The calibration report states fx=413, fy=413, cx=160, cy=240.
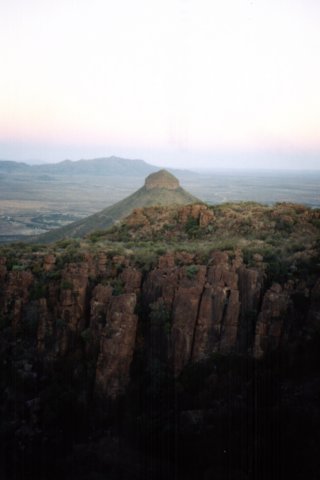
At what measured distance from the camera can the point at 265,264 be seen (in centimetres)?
1606

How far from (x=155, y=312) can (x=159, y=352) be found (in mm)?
1399

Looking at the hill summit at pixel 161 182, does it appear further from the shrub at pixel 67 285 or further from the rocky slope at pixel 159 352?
the shrub at pixel 67 285

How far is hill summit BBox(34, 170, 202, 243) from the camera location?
216ft

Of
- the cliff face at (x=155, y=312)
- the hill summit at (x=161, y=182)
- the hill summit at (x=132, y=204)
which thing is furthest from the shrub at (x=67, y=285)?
the hill summit at (x=161, y=182)

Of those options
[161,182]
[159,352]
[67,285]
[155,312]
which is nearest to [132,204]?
[161,182]

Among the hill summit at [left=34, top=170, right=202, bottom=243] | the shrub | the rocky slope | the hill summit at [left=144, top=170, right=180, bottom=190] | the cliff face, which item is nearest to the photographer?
the rocky slope

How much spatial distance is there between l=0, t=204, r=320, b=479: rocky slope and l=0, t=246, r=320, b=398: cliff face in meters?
0.04

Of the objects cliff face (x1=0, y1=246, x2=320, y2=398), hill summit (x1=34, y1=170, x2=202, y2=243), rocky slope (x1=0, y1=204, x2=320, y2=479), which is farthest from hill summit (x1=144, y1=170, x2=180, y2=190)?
cliff face (x1=0, y1=246, x2=320, y2=398)

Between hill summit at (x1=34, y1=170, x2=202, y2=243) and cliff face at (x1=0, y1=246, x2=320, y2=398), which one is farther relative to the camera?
hill summit at (x1=34, y1=170, x2=202, y2=243)

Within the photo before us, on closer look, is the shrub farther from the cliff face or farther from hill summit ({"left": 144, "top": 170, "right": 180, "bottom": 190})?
hill summit ({"left": 144, "top": 170, "right": 180, "bottom": 190})

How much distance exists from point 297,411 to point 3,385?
9.95m

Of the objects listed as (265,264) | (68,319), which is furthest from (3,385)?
(265,264)

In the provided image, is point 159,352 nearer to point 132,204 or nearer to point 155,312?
point 155,312

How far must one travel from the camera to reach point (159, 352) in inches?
571
